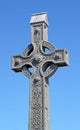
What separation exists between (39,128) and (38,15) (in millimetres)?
3780

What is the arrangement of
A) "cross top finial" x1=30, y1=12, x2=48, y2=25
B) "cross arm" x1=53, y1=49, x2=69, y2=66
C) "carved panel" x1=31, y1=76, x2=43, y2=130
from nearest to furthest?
"carved panel" x1=31, y1=76, x2=43, y2=130, "cross arm" x1=53, y1=49, x2=69, y2=66, "cross top finial" x1=30, y1=12, x2=48, y2=25

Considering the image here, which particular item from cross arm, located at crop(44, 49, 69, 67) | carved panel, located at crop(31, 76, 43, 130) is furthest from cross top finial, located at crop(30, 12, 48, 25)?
carved panel, located at crop(31, 76, 43, 130)

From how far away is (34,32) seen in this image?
14570 mm

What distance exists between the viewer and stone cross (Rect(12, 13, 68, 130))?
44.4 ft

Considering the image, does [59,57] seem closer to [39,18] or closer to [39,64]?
[39,64]

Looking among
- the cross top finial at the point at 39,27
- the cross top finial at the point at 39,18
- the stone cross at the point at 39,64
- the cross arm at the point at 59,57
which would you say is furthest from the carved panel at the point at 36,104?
the cross top finial at the point at 39,18

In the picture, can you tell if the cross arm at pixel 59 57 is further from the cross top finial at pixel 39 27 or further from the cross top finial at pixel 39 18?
the cross top finial at pixel 39 18

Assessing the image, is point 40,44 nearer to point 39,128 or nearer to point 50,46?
point 50,46

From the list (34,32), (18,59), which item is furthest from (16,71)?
(34,32)

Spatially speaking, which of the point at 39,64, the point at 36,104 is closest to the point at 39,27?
the point at 39,64

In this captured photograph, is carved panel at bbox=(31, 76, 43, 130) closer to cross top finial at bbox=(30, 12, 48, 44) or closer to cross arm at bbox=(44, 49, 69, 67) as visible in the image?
cross arm at bbox=(44, 49, 69, 67)

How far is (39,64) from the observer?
14094 millimetres

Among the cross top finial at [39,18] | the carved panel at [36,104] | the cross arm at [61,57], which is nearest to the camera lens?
the carved panel at [36,104]

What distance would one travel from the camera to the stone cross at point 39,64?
1355 cm
